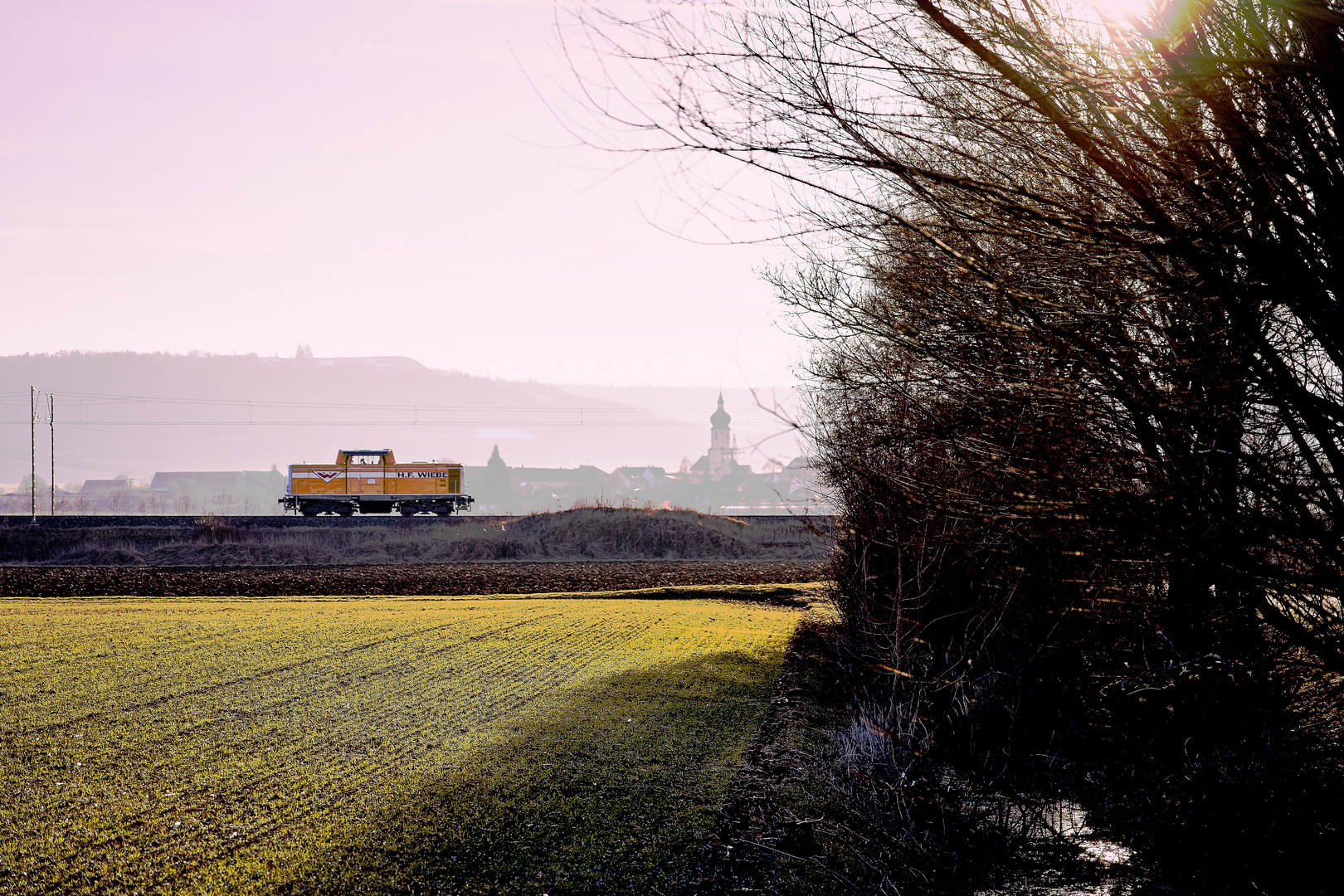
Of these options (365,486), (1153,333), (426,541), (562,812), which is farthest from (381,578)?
(1153,333)

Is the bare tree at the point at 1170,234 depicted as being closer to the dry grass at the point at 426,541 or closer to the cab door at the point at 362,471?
the dry grass at the point at 426,541

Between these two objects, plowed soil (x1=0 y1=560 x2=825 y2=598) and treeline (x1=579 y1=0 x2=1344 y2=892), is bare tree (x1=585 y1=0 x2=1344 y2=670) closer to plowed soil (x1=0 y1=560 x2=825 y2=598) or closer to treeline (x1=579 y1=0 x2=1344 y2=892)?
treeline (x1=579 y1=0 x2=1344 y2=892)

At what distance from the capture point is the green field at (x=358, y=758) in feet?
11.9

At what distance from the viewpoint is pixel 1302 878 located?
4.10 metres

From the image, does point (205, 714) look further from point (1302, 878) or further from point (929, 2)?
point (1302, 878)

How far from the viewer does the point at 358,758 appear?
16.0 ft

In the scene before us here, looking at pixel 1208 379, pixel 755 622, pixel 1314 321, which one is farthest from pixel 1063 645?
pixel 755 622

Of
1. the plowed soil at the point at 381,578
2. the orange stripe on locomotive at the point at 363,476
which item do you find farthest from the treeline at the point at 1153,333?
the orange stripe on locomotive at the point at 363,476

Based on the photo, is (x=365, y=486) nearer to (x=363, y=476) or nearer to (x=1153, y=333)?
(x=363, y=476)

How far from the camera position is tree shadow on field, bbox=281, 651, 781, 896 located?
3590 millimetres

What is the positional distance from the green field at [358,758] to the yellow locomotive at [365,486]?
21.4 meters

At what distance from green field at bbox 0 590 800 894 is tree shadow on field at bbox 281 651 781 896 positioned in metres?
0.01

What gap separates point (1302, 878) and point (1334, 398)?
2.34 meters

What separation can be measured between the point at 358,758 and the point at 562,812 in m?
1.32
